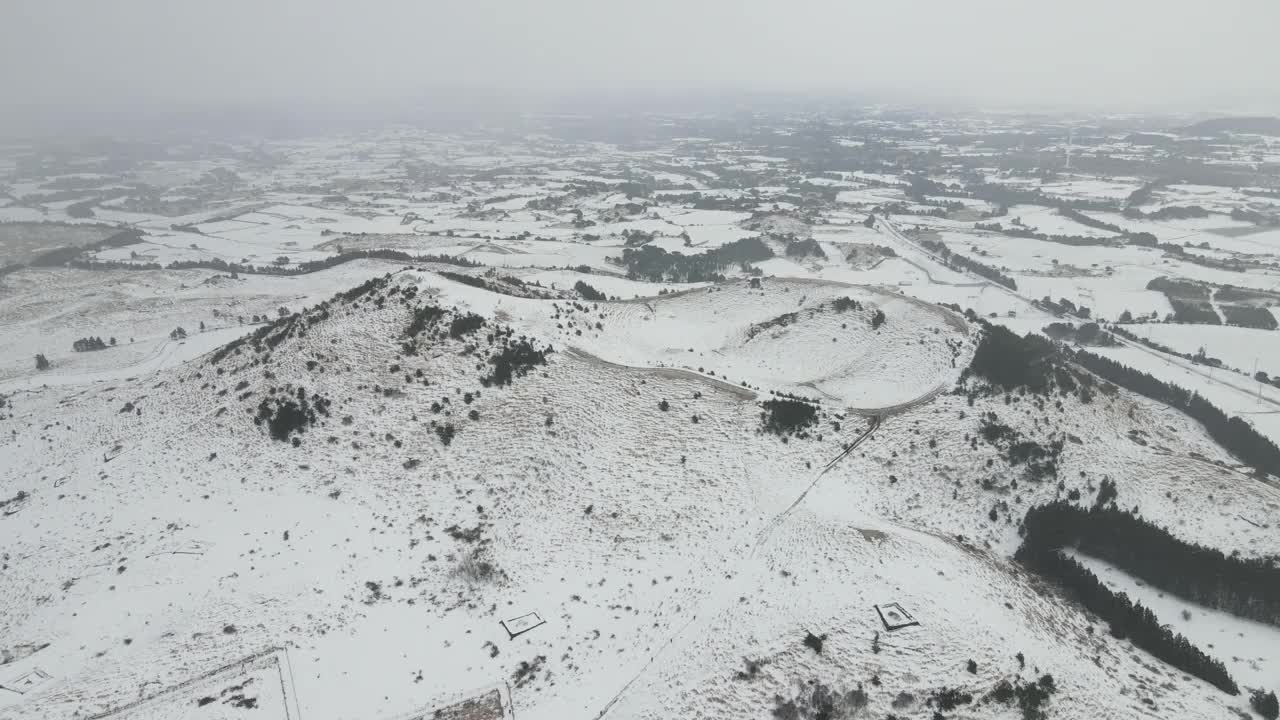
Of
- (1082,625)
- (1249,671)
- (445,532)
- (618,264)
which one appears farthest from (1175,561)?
(618,264)

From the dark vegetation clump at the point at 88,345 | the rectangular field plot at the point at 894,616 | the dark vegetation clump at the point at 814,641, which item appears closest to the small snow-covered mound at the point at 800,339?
the rectangular field plot at the point at 894,616

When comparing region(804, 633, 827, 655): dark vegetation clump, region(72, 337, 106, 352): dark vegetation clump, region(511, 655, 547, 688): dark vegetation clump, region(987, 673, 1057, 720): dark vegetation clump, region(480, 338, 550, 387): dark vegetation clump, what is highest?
region(480, 338, 550, 387): dark vegetation clump

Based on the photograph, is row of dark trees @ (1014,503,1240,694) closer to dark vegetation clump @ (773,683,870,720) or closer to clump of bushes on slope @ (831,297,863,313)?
dark vegetation clump @ (773,683,870,720)

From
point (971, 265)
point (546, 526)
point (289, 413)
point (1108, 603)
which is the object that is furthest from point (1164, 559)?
point (971, 265)

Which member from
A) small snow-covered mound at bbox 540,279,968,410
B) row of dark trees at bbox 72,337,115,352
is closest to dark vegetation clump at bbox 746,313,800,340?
small snow-covered mound at bbox 540,279,968,410

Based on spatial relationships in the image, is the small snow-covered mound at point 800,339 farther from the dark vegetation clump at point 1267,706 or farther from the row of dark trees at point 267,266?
the row of dark trees at point 267,266

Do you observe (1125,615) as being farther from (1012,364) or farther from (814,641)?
(1012,364)
